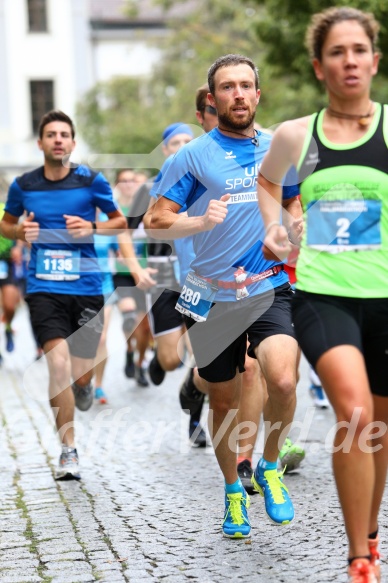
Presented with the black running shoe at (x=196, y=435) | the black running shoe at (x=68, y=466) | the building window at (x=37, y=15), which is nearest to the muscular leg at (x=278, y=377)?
the black running shoe at (x=68, y=466)

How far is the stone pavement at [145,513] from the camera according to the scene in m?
4.97

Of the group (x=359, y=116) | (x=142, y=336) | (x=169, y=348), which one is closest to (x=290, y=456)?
(x=169, y=348)

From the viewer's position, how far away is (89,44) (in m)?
47.2

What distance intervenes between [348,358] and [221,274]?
165 centimetres

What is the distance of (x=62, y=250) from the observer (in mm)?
7734

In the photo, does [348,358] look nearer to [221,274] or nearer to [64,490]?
[221,274]

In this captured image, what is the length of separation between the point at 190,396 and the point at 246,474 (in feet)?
5.51

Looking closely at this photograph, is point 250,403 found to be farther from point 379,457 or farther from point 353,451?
point 353,451

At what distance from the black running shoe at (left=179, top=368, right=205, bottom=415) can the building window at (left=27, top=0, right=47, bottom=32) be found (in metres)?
39.8

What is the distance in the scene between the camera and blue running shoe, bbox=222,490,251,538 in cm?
548

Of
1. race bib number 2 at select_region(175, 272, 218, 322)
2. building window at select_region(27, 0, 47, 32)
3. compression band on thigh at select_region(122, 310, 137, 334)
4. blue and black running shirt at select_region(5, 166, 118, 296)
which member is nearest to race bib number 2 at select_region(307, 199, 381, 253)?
race bib number 2 at select_region(175, 272, 218, 322)

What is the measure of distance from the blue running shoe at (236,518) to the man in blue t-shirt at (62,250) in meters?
2.06

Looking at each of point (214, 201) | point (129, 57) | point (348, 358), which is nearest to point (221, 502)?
point (214, 201)

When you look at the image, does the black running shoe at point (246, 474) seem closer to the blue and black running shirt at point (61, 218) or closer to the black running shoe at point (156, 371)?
the blue and black running shirt at point (61, 218)
